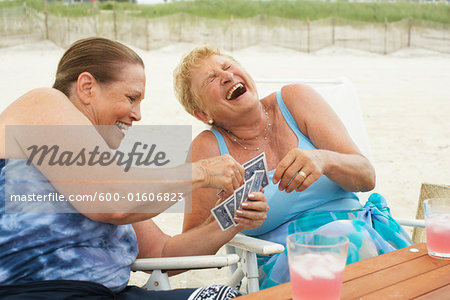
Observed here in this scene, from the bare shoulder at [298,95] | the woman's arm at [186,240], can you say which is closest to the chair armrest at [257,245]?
the woman's arm at [186,240]

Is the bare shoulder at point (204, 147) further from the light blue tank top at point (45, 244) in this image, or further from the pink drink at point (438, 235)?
the pink drink at point (438, 235)

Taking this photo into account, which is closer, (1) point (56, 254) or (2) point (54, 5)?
(1) point (56, 254)

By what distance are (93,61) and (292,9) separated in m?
30.2

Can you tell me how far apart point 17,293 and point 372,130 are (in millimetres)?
8083

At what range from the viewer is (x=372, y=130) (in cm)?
900

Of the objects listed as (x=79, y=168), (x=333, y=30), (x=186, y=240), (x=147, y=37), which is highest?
(x=79, y=168)

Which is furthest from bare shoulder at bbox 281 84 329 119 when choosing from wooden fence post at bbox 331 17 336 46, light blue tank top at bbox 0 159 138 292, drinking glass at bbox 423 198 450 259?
wooden fence post at bbox 331 17 336 46

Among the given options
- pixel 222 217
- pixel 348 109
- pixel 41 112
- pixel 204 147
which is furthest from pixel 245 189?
pixel 348 109

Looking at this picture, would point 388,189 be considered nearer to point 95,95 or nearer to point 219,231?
point 219,231

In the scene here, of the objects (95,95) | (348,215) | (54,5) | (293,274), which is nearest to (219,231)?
(348,215)

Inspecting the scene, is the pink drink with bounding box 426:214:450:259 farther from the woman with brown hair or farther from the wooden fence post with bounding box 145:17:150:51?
the wooden fence post with bounding box 145:17:150:51

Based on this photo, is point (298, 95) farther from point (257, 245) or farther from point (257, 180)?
point (257, 245)

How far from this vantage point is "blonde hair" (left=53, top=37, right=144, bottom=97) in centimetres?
184

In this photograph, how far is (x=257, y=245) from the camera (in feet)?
7.01
